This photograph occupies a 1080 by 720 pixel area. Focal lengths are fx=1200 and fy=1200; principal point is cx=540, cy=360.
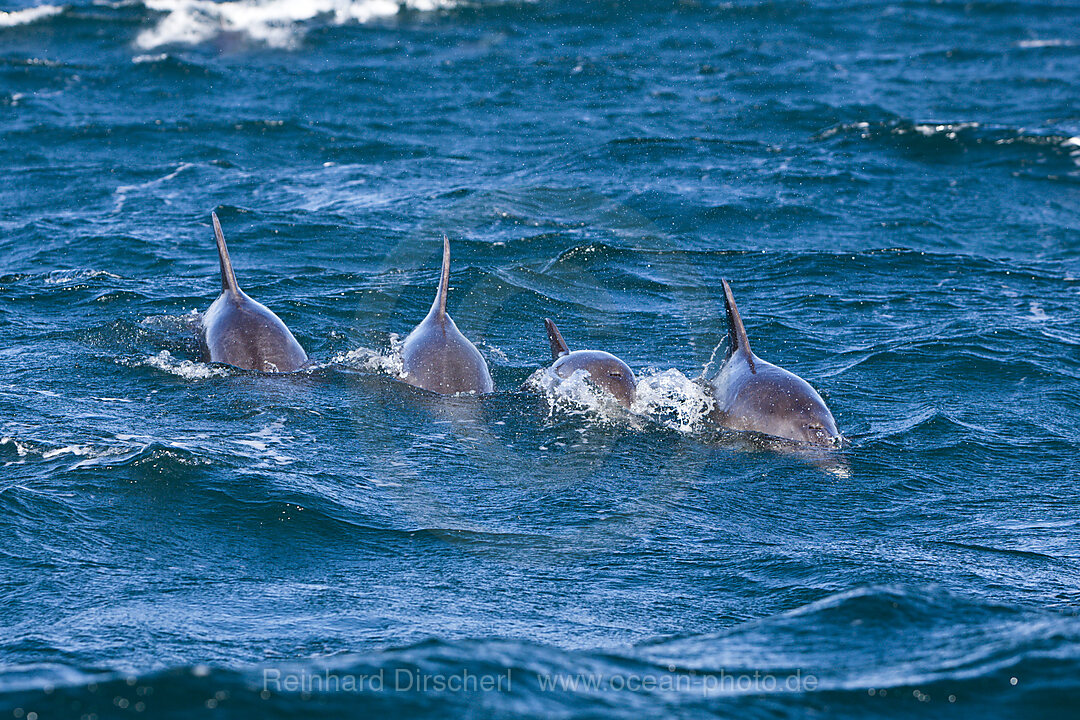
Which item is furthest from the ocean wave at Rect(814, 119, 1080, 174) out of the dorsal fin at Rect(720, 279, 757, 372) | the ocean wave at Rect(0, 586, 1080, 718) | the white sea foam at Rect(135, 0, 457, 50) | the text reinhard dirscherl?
the text reinhard dirscherl

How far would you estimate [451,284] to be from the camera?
43.9 ft

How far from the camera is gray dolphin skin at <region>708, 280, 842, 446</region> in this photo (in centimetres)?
852

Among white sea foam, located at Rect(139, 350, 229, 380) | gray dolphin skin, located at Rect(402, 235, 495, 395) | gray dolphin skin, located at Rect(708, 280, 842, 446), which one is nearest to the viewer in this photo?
gray dolphin skin, located at Rect(708, 280, 842, 446)

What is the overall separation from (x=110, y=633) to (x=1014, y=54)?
26.2 metres

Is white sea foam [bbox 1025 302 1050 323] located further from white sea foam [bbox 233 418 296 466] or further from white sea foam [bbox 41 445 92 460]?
white sea foam [bbox 41 445 92 460]

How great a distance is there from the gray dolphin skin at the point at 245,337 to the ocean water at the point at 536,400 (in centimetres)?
21

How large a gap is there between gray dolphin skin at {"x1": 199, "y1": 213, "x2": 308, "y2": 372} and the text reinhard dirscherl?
577 centimetres

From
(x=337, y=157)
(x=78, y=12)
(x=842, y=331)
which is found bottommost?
(x=842, y=331)

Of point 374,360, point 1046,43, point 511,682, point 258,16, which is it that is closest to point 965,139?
point 1046,43

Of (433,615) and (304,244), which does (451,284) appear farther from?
(433,615)

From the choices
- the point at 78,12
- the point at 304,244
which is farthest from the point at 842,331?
the point at 78,12

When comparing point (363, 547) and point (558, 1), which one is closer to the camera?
point (363, 547)

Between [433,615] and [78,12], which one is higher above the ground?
[78,12]

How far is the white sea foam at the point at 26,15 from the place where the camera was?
2741 centimetres
